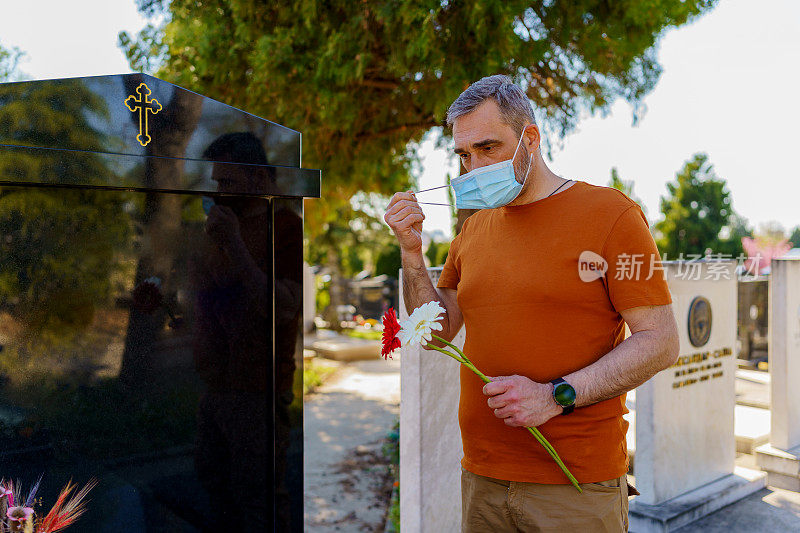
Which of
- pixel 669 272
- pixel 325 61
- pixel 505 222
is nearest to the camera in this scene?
pixel 505 222

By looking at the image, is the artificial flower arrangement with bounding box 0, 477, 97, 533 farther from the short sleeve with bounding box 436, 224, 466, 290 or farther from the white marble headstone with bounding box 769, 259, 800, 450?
the white marble headstone with bounding box 769, 259, 800, 450

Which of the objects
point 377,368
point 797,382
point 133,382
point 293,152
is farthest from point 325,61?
point 377,368

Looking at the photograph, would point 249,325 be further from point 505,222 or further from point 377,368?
point 377,368

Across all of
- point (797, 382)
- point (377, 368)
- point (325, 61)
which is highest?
point (325, 61)

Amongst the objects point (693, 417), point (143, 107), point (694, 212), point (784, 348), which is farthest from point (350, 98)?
point (694, 212)

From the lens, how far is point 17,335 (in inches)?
84.2

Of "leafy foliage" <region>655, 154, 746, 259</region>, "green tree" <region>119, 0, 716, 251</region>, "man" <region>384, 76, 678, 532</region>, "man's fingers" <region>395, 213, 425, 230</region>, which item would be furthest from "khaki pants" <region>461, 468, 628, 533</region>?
"leafy foliage" <region>655, 154, 746, 259</region>

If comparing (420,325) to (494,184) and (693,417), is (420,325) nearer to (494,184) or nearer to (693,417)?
(494,184)

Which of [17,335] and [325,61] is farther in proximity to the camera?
[325,61]

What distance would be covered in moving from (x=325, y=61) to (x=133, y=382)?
3311 millimetres

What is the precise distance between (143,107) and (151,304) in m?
0.77

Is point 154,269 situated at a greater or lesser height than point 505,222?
lesser

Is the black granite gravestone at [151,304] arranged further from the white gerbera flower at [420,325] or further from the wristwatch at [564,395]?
the wristwatch at [564,395]

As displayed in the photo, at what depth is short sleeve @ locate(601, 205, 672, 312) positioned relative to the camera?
5.42 feet
